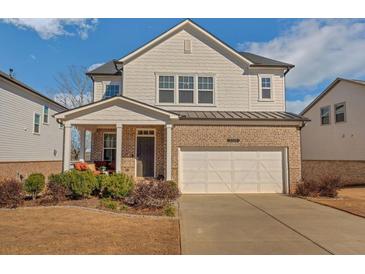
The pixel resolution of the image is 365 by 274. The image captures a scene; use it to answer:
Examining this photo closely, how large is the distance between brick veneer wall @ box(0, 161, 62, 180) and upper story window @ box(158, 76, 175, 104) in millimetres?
9874

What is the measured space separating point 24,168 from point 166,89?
427 inches

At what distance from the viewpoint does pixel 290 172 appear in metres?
15.0

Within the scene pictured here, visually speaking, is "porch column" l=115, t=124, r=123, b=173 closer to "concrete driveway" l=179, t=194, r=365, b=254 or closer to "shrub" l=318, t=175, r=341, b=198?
"concrete driveway" l=179, t=194, r=365, b=254

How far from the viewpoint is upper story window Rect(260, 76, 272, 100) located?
17.1 meters

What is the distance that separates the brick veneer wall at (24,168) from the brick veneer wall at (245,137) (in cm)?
999

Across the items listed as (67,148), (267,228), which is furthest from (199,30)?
(267,228)

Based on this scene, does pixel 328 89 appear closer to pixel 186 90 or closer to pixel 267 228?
pixel 186 90

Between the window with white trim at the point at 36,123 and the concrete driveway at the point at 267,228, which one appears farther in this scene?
the window with white trim at the point at 36,123

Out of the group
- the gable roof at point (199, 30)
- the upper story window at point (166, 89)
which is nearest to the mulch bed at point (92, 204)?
the upper story window at point (166, 89)

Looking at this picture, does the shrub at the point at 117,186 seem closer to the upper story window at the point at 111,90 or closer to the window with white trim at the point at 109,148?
the window with white trim at the point at 109,148

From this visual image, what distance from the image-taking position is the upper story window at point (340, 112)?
2136cm

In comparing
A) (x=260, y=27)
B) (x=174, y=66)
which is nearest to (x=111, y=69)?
(x=174, y=66)
